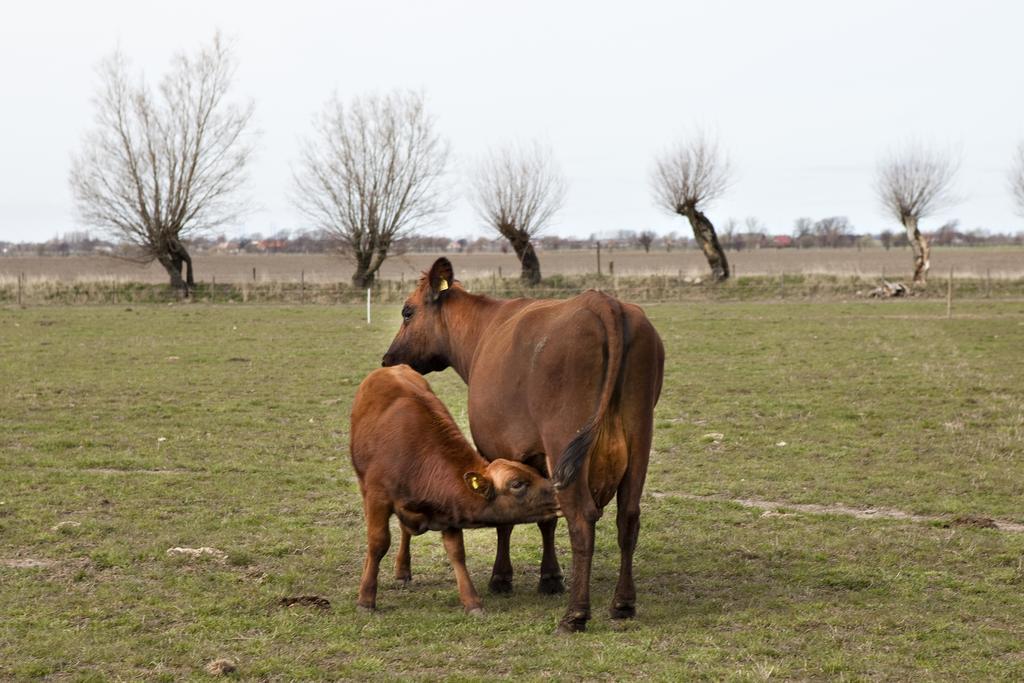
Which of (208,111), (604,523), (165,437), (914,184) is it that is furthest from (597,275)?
(604,523)

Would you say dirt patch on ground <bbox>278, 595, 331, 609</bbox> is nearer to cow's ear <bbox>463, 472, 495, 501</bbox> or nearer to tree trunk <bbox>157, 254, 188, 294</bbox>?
cow's ear <bbox>463, 472, 495, 501</bbox>

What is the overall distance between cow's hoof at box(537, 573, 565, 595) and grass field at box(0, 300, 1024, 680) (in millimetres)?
125

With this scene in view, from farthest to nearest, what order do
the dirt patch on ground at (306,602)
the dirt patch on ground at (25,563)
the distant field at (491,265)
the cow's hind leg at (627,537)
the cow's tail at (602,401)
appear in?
the distant field at (491,265)
the dirt patch on ground at (25,563)
the dirt patch on ground at (306,602)
the cow's hind leg at (627,537)
the cow's tail at (602,401)

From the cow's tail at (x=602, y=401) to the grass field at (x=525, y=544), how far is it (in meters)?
0.93

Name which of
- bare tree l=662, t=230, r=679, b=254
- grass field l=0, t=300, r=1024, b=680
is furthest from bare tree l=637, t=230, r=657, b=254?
grass field l=0, t=300, r=1024, b=680

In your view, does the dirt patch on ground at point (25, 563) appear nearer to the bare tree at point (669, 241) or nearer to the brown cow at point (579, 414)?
the brown cow at point (579, 414)

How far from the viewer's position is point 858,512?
948 centimetres

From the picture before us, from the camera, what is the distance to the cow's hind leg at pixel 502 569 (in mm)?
7223

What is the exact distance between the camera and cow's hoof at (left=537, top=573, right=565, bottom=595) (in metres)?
7.27

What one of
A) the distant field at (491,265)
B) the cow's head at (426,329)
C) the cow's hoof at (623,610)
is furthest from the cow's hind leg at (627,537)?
the distant field at (491,265)

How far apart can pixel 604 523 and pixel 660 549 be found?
3.25 feet

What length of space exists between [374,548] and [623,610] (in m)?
1.56

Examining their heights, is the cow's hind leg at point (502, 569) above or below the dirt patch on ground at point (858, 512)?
above

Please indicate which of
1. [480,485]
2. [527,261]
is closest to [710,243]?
[527,261]
